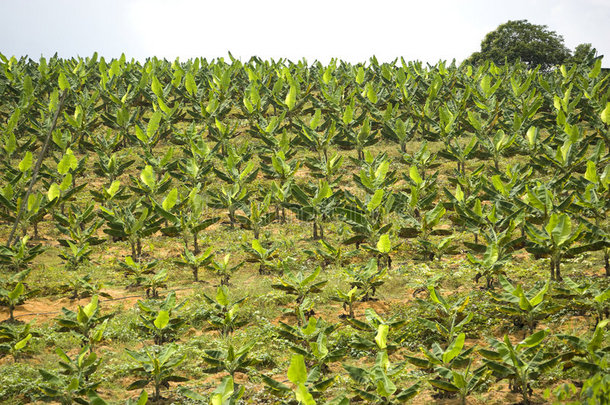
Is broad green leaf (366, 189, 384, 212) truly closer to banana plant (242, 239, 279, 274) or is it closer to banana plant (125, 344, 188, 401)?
banana plant (242, 239, 279, 274)

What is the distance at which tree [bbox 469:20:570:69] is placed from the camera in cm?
3769

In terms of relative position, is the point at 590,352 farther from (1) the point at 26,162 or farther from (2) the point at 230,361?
(1) the point at 26,162

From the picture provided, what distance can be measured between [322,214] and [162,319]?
5.43 meters

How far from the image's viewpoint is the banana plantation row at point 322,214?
6.50 meters

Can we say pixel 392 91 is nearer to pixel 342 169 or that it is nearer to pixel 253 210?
pixel 342 169

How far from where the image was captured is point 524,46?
123 ft

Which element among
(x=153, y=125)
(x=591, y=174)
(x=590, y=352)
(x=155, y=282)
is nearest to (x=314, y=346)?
(x=590, y=352)

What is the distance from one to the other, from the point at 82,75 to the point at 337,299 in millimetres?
16281

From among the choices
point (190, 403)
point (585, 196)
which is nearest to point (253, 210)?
point (190, 403)

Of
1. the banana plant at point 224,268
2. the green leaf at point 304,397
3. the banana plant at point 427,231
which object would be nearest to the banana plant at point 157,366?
the green leaf at point 304,397

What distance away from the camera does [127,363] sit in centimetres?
762

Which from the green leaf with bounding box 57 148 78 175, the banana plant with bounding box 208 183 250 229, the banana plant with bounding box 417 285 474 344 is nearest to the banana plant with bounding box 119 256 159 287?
the banana plant with bounding box 208 183 250 229

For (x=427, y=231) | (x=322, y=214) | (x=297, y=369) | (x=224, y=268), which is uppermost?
(x=322, y=214)

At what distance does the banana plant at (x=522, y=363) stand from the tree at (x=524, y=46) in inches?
1322
